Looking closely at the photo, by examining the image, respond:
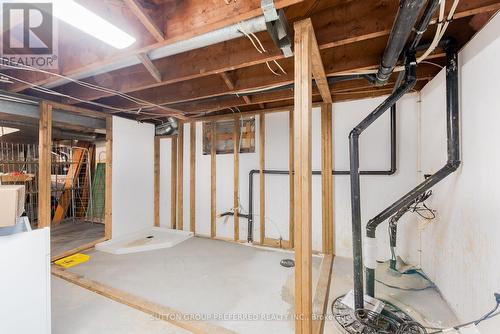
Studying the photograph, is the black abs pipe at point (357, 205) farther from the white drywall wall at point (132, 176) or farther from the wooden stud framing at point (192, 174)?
the white drywall wall at point (132, 176)

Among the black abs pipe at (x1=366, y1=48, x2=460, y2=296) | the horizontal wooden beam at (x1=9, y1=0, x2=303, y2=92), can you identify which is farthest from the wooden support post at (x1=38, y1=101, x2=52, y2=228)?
the black abs pipe at (x1=366, y1=48, x2=460, y2=296)

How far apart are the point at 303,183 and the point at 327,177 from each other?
1.82 m

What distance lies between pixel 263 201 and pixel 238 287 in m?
1.43

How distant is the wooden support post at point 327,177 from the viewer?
3.04 m

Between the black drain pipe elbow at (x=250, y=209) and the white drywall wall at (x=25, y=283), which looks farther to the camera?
the black drain pipe elbow at (x=250, y=209)

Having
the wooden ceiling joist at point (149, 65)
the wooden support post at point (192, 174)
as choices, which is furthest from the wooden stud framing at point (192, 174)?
the wooden ceiling joist at point (149, 65)

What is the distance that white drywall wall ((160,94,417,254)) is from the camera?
278 cm

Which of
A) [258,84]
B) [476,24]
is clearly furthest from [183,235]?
[476,24]

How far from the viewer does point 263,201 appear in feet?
11.5

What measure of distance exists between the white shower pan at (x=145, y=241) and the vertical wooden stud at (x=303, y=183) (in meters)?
2.65

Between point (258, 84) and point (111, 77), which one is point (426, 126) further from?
point (111, 77)

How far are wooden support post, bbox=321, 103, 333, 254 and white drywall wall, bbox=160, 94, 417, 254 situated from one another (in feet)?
0.36

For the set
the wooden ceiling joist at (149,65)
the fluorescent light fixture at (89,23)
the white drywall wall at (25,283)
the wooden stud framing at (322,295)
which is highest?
the wooden ceiling joist at (149,65)

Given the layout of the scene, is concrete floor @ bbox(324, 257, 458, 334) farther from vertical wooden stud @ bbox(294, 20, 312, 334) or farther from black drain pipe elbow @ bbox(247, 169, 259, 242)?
black drain pipe elbow @ bbox(247, 169, 259, 242)
